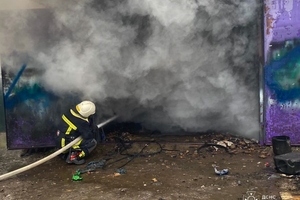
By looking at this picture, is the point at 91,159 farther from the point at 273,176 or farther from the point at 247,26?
the point at 247,26

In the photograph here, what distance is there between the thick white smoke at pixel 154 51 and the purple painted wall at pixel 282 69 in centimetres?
29

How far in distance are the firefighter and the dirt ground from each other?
17cm

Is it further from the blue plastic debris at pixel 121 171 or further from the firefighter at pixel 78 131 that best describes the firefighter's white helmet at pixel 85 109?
the blue plastic debris at pixel 121 171

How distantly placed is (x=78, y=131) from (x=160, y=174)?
1.51 metres

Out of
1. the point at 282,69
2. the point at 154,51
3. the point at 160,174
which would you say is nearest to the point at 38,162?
the point at 160,174

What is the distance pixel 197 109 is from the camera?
6.41 meters

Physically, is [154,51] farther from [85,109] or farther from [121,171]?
[121,171]

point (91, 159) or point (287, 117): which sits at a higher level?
point (287, 117)

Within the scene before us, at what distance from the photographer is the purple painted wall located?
5.50m

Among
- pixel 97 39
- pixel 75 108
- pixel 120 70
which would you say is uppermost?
pixel 97 39

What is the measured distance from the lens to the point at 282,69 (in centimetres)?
561

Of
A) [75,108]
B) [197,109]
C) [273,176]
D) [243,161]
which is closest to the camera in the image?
[273,176]

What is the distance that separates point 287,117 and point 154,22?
2644mm

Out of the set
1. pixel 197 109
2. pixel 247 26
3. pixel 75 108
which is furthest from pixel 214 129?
pixel 75 108
